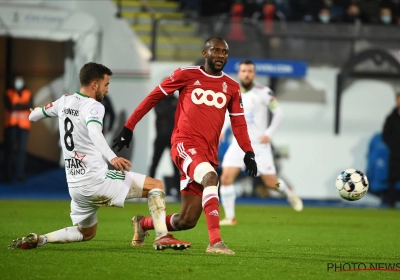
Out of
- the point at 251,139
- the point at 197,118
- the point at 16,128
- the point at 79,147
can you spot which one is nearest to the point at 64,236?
the point at 79,147

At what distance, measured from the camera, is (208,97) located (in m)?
7.91

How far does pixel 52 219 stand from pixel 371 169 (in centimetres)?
870

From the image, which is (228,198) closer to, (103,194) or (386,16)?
(103,194)

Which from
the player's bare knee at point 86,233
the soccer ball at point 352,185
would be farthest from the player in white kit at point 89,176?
the soccer ball at point 352,185

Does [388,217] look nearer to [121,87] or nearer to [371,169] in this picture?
[371,169]

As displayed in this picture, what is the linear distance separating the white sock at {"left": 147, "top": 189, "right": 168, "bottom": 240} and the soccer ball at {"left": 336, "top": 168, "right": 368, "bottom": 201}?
2505mm

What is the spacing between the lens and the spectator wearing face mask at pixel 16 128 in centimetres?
1942

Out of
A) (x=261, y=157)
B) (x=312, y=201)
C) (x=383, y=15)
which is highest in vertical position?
(x=383, y=15)

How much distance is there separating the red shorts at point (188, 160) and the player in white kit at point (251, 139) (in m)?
4.48

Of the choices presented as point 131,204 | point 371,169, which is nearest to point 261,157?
point 131,204

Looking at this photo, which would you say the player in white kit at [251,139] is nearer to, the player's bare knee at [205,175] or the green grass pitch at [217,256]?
the green grass pitch at [217,256]

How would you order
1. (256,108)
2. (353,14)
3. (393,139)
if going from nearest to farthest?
1. (256,108)
2. (393,139)
3. (353,14)

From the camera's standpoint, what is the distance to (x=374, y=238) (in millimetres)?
10469

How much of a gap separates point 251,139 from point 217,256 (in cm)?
551
